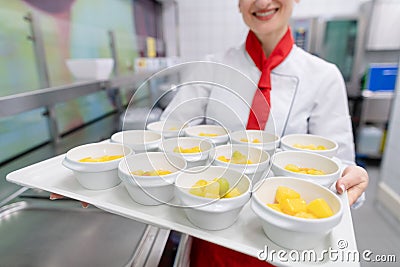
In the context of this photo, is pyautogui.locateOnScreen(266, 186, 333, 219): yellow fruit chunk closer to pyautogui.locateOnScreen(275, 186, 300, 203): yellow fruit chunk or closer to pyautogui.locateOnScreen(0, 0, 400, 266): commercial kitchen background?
pyautogui.locateOnScreen(275, 186, 300, 203): yellow fruit chunk

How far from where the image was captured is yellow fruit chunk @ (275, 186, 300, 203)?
20.1 inches

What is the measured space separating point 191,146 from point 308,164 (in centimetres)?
34

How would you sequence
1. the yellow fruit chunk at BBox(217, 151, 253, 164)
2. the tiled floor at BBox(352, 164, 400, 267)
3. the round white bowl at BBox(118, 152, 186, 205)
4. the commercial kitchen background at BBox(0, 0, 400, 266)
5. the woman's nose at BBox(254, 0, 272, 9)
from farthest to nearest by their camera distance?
1. the tiled floor at BBox(352, 164, 400, 267)
2. the commercial kitchen background at BBox(0, 0, 400, 266)
3. the woman's nose at BBox(254, 0, 272, 9)
4. the yellow fruit chunk at BBox(217, 151, 253, 164)
5. the round white bowl at BBox(118, 152, 186, 205)

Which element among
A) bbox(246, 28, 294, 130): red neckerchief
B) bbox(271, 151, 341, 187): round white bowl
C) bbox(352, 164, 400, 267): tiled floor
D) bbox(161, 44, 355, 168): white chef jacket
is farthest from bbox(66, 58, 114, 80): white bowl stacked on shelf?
bbox(352, 164, 400, 267): tiled floor

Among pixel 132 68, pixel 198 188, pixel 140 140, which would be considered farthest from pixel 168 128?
pixel 132 68

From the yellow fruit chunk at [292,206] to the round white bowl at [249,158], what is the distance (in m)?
0.11

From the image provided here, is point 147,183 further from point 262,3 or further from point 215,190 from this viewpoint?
point 262,3

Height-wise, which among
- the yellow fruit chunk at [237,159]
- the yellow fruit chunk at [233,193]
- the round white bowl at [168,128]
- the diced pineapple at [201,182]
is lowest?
the diced pineapple at [201,182]

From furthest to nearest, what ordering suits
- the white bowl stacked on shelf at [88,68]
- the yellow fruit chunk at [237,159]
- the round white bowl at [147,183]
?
the white bowl stacked on shelf at [88,68] < the yellow fruit chunk at [237,159] < the round white bowl at [147,183]

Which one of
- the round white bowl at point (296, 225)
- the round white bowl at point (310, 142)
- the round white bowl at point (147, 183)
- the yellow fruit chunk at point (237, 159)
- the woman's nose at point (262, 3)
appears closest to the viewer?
the round white bowl at point (296, 225)

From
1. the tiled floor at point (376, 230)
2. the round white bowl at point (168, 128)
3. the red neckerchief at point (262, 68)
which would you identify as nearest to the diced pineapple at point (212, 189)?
the round white bowl at point (168, 128)

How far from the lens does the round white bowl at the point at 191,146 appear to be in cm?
66

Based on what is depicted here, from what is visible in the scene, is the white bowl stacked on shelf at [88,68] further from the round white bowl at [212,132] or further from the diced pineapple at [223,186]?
the diced pineapple at [223,186]

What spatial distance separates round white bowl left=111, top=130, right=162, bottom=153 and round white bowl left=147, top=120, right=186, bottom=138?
0.04 metres
